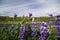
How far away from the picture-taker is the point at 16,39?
222 cm

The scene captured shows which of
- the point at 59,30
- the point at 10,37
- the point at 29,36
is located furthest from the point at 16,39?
the point at 59,30

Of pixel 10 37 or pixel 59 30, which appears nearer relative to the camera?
pixel 59 30

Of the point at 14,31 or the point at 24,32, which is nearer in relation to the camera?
the point at 24,32

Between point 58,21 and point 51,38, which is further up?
point 58,21

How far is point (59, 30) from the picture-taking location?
6.39 ft

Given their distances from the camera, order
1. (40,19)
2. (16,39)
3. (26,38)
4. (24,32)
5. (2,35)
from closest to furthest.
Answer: (24,32), (26,38), (16,39), (2,35), (40,19)

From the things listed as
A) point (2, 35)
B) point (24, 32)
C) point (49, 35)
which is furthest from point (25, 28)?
point (2, 35)

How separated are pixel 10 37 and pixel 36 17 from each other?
70 centimetres

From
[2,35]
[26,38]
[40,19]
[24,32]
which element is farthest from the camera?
[40,19]

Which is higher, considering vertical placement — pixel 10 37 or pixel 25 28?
pixel 25 28

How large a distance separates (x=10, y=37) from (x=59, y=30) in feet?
2.31

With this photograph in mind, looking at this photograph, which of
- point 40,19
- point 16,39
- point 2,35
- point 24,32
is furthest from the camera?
point 40,19

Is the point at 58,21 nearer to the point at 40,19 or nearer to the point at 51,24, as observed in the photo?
the point at 51,24

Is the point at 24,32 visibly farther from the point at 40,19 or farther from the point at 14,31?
the point at 40,19
